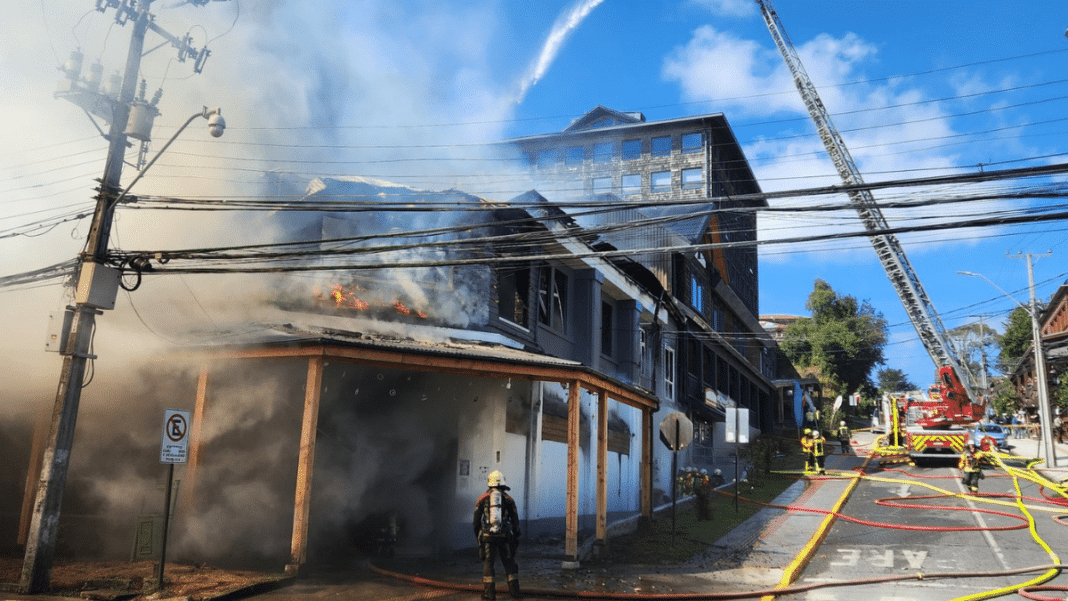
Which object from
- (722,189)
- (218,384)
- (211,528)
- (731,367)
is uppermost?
(722,189)

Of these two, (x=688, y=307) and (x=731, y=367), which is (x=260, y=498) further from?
(x=731, y=367)

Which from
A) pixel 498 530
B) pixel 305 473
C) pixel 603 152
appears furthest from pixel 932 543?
pixel 603 152

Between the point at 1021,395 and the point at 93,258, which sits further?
the point at 1021,395

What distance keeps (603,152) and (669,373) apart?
2500 cm

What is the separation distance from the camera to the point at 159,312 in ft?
52.1

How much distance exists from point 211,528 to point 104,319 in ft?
16.1

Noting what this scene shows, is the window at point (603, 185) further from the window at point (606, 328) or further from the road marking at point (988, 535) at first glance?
the road marking at point (988, 535)

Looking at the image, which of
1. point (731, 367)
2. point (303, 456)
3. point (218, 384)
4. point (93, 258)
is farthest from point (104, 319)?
point (731, 367)

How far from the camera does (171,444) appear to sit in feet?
31.1

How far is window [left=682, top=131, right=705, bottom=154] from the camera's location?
47.9m

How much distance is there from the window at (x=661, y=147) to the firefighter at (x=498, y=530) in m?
41.3

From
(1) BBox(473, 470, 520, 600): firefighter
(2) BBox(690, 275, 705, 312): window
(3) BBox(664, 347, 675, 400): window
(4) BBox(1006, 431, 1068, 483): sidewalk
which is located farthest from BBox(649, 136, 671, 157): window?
(1) BBox(473, 470, 520, 600): firefighter

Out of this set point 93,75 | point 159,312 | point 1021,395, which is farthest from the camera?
point 1021,395

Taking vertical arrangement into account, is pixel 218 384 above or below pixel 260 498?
above
